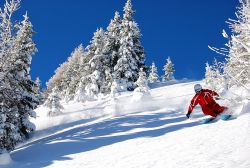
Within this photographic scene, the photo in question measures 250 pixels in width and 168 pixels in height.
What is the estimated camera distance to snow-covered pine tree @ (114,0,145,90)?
48.0 m

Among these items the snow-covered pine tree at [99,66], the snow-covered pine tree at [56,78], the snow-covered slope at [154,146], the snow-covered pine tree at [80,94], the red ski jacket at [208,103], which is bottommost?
the snow-covered slope at [154,146]

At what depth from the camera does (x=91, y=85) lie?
47469mm

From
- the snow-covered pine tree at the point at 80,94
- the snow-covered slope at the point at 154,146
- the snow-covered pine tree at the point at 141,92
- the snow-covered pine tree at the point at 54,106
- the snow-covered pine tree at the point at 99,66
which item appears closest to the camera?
the snow-covered slope at the point at 154,146

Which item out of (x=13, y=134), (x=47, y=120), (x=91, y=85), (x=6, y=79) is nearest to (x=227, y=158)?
(x=13, y=134)

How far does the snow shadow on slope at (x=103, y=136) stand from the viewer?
14.1m

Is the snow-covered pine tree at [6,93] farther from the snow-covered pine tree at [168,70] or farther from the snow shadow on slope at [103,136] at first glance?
the snow-covered pine tree at [168,70]

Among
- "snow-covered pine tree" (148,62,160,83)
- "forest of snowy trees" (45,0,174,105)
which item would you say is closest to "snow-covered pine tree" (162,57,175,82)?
"snow-covered pine tree" (148,62,160,83)

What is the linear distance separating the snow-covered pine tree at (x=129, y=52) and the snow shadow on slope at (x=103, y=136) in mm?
28836

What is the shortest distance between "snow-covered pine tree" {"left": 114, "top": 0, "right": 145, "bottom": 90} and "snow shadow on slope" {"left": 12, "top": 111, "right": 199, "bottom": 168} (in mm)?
28836

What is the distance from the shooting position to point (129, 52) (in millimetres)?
49062

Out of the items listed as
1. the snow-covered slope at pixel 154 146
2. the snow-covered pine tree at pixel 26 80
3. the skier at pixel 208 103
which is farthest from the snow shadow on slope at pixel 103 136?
the snow-covered pine tree at pixel 26 80

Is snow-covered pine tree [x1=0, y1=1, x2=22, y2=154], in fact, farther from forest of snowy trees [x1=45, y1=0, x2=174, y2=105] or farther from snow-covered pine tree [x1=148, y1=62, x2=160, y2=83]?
snow-covered pine tree [x1=148, y1=62, x2=160, y2=83]

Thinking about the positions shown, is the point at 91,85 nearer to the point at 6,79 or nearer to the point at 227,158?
the point at 6,79

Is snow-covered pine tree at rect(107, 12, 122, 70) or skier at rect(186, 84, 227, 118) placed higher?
snow-covered pine tree at rect(107, 12, 122, 70)
